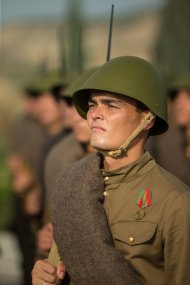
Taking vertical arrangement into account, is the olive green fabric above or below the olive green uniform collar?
below

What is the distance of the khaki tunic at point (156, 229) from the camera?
4254 millimetres

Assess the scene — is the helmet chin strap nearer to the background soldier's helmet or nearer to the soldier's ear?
the soldier's ear

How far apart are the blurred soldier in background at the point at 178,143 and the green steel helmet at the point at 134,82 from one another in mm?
2277

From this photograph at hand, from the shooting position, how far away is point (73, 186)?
4633mm

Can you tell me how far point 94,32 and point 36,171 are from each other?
47.8 metres

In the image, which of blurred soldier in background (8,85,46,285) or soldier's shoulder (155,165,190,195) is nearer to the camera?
soldier's shoulder (155,165,190,195)

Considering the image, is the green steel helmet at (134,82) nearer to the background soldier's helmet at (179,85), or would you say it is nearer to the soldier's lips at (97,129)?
the soldier's lips at (97,129)

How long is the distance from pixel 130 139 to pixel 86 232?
0.56 meters

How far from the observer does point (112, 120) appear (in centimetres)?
452

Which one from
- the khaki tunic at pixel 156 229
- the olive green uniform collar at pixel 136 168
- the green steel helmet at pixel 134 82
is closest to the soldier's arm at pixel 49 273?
the khaki tunic at pixel 156 229

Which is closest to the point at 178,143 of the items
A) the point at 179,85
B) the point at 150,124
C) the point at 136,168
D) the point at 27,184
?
the point at 179,85

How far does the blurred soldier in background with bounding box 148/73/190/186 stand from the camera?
24.1ft

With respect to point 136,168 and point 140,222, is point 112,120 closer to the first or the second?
point 136,168

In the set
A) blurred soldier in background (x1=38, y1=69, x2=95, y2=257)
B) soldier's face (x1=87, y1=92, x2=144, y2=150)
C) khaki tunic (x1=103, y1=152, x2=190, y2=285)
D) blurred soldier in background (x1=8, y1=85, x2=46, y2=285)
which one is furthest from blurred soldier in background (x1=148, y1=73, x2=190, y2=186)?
khaki tunic (x1=103, y1=152, x2=190, y2=285)
